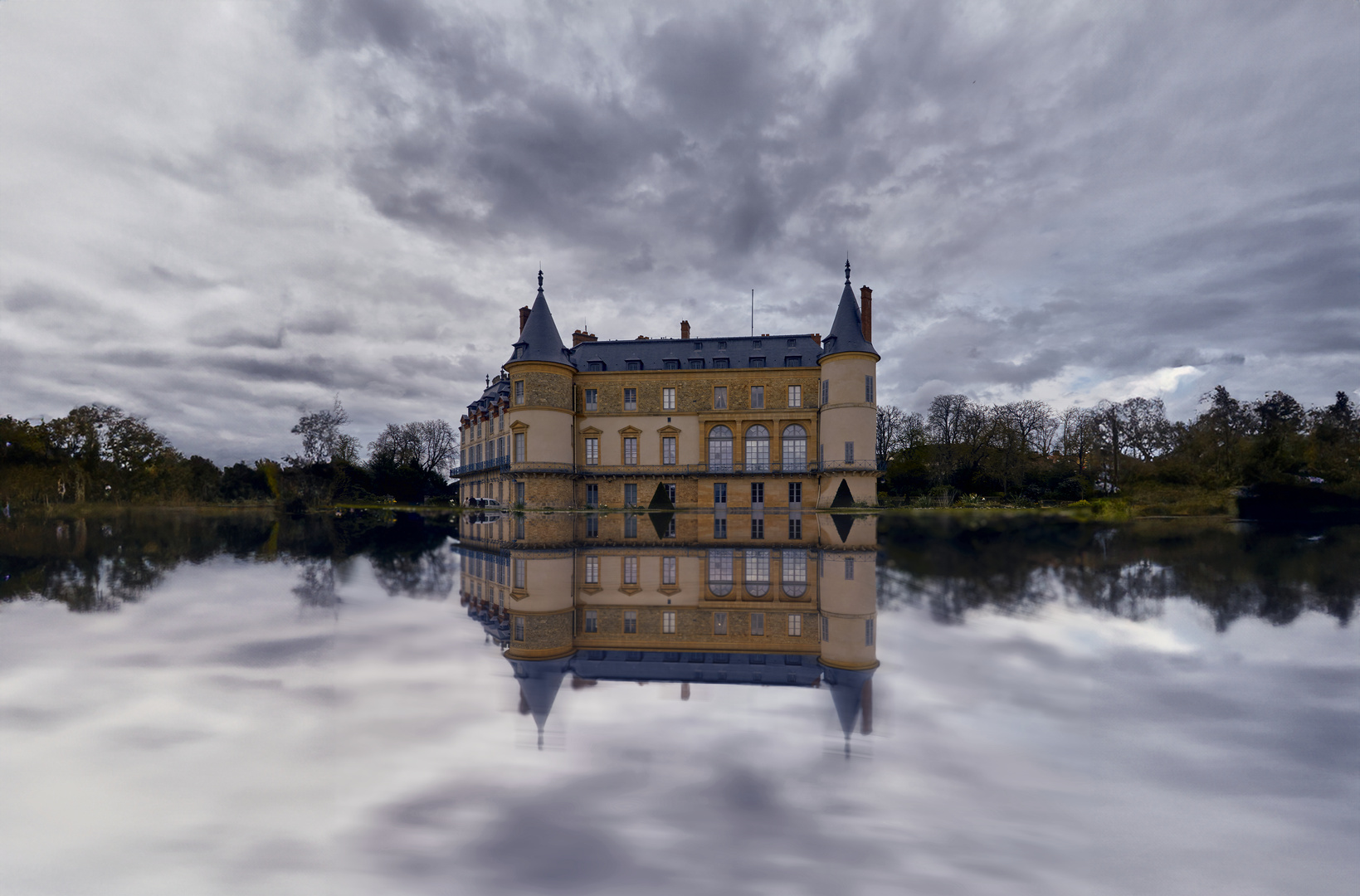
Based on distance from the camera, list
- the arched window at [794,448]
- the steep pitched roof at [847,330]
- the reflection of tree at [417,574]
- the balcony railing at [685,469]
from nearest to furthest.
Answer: the reflection of tree at [417,574] < the steep pitched roof at [847,330] < the balcony railing at [685,469] < the arched window at [794,448]

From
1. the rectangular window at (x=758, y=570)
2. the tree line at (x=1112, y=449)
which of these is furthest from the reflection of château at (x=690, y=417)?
the rectangular window at (x=758, y=570)

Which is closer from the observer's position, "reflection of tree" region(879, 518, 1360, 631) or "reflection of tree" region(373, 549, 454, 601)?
"reflection of tree" region(879, 518, 1360, 631)

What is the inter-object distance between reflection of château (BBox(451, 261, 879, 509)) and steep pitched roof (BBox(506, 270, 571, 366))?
6 centimetres

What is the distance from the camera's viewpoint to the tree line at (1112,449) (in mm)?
24250

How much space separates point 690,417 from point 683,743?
99.6 ft

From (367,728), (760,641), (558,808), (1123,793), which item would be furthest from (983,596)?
(367,728)

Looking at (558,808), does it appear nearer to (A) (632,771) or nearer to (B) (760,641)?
(A) (632,771)

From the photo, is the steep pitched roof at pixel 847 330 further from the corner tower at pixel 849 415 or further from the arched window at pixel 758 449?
the arched window at pixel 758 449

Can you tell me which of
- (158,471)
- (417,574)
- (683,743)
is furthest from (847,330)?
(158,471)

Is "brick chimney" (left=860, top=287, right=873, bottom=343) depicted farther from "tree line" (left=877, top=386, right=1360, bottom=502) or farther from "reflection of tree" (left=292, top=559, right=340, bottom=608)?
"reflection of tree" (left=292, top=559, right=340, bottom=608)

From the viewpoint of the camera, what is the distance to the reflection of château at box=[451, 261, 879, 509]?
30.0 m

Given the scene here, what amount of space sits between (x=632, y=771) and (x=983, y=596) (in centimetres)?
510

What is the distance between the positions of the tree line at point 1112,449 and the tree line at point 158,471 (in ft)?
122

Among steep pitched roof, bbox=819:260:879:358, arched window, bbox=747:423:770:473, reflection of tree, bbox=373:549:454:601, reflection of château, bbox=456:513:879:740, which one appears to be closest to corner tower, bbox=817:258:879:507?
steep pitched roof, bbox=819:260:879:358
